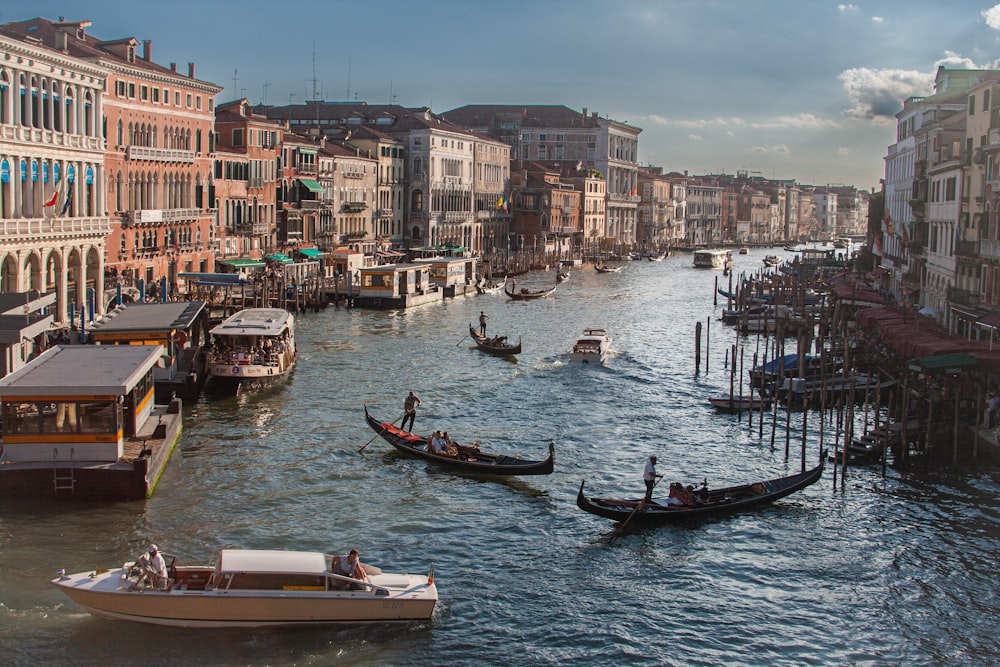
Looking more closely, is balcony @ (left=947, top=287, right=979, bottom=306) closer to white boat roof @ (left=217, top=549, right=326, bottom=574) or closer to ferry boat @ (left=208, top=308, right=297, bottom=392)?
ferry boat @ (left=208, top=308, right=297, bottom=392)

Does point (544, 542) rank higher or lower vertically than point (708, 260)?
lower

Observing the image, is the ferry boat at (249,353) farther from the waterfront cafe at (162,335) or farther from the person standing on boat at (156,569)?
the person standing on boat at (156,569)

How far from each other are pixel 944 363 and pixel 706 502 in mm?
6951

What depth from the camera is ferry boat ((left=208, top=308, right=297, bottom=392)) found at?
2339 centimetres

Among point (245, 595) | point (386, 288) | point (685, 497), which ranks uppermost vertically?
point (386, 288)

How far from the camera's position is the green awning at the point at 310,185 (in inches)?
1949

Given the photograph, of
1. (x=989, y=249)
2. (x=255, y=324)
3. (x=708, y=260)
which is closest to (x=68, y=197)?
(x=255, y=324)

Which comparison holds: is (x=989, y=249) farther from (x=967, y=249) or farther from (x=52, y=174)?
(x=52, y=174)

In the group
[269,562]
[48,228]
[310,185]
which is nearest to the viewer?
[269,562]

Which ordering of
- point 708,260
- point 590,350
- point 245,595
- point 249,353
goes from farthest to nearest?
point 708,260 → point 590,350 → point 249,353 → point 245,595

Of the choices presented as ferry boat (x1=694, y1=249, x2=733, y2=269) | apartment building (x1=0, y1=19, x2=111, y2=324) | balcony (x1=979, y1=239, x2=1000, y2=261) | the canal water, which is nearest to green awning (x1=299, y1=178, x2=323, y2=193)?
apartment building (x1=0, y1=19, x2=111, y2=324)

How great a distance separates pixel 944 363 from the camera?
20203 millimetres

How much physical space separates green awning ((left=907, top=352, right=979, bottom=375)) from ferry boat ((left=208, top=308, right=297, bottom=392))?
42.1ft

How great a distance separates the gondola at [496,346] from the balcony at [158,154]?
13.0m
